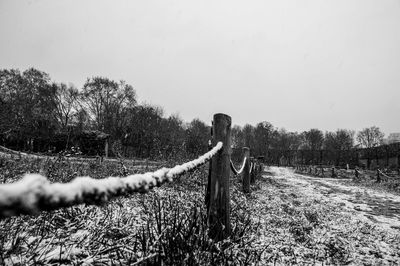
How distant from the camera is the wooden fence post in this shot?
249 centimetres

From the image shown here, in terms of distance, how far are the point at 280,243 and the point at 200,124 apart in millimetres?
54087

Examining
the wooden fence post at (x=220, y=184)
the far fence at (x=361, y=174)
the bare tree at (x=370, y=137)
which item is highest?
the bare tree at (x=370, y=137)

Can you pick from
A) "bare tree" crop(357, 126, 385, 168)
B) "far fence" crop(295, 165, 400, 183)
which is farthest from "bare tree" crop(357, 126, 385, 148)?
"far fence" crop(295, 165, 400, 183)

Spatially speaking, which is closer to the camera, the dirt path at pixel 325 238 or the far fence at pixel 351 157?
the dirt path at pixel 325 238

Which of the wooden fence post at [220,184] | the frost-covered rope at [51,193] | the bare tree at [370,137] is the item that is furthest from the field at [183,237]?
the bare tree at [370,137]

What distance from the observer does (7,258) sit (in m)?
1.66

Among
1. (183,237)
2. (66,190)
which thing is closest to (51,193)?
(66,190)

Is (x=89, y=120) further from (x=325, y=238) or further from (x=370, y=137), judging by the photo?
(x=370, y=137)

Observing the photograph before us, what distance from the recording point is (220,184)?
8.50ft

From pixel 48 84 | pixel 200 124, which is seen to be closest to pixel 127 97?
pixel 48 84

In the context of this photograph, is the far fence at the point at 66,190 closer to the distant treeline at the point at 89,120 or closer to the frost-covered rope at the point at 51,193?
the frost-covered rope at the point at 51,193

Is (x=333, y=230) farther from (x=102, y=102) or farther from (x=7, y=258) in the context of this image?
(x=102, y=102)

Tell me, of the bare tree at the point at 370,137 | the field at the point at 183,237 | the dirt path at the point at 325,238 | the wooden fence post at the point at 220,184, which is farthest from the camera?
the bare tree at the point at 370,137

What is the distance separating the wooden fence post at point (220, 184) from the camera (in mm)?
2486
